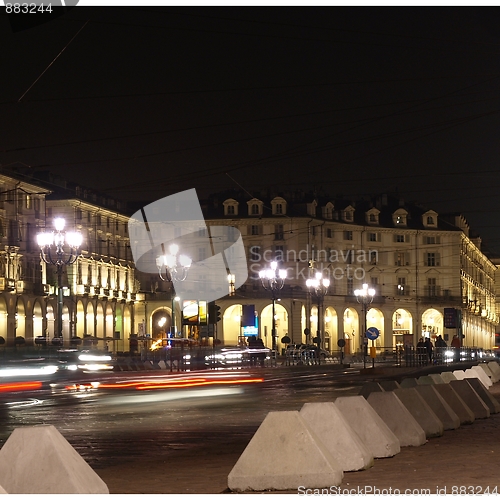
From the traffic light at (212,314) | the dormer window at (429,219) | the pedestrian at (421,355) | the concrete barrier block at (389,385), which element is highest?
the dormer window at (429,219)

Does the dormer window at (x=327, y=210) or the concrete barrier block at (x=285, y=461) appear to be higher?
the dormer window at (x=327, y=210)

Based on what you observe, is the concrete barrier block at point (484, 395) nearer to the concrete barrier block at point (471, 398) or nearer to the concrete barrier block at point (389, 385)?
the concrete barrier block at point (471, 398)

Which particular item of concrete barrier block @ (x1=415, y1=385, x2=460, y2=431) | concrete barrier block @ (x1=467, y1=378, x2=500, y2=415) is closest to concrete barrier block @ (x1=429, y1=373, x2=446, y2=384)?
concrete barrier block @ (x1=467, y1=378, x2=500, y2=415)

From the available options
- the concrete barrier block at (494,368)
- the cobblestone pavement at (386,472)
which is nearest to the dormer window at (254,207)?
the concrete barrier block at (494,368)

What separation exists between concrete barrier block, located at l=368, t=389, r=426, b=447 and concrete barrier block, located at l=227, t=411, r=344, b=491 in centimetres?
376

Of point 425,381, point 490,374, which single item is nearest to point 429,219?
point 490,374

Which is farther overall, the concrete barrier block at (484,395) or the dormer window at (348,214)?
the dormer window at (348,214)

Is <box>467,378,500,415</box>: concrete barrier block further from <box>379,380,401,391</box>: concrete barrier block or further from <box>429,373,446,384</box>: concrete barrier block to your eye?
<box>379,380,401,391</box>: concrete barrier block

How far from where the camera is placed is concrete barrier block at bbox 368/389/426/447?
13492mm

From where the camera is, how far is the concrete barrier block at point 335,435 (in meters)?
11.1

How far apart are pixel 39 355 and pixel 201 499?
49143 millimetres

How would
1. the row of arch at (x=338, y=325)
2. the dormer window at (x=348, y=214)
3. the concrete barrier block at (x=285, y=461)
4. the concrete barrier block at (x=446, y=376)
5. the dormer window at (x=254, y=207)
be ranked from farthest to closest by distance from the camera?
the dormer window at (x=348, y=214) → the dormer window at (x=254, y=207) → the row of arch at (x=338, y=325) → the concrete barrier block at (x=446, y=376) → the concrete barrier block at (x=285, y=461)

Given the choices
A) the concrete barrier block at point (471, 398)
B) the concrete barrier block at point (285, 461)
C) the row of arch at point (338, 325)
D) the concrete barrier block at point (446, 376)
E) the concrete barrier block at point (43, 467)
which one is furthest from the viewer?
the row of arch at point (338, 325)

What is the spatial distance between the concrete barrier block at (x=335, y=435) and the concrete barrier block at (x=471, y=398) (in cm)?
804
